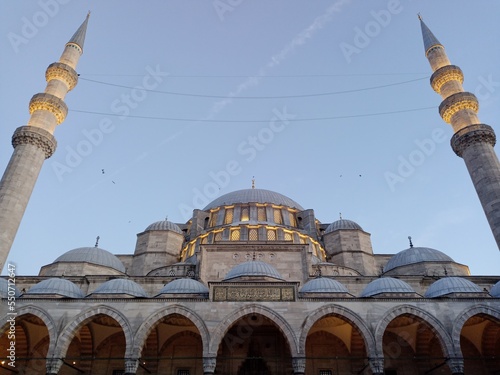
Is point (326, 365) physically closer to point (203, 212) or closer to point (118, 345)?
point (118, 345)

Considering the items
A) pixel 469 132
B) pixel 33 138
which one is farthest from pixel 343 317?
→ pixel 33 138

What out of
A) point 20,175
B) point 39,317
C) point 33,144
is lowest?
point 39,317

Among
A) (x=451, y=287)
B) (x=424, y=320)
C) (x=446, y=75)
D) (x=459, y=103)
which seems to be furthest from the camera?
(x=446, y=75)

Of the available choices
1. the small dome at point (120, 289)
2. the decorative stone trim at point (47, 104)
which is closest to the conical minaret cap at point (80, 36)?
the decorative stone trim at point (47, 104)

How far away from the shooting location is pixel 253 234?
836 inches

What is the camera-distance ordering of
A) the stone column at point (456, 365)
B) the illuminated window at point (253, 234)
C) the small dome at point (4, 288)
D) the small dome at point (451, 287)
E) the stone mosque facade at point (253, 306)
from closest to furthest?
1. the stone column at point (456, 365)
2. the stone mosque facade at point (253, 306)
3. the small dome at point (4, 288)
4. the small dome at point (451, 287)
5. the illuminated window at point (253, 234)

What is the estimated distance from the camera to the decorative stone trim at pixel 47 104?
19.7 m

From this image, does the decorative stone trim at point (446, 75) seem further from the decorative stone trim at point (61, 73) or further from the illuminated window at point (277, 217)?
the decorative stone trim at point (61, 73)

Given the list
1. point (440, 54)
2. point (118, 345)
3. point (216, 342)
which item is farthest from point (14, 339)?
point (440, 54)

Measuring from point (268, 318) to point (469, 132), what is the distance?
43.4ft

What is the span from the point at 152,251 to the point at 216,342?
1093 cm

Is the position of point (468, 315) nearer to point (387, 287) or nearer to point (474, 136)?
point (387, 287)

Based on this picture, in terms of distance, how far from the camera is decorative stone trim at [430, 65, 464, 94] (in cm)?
2117

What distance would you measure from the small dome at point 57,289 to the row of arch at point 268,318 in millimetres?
1310
